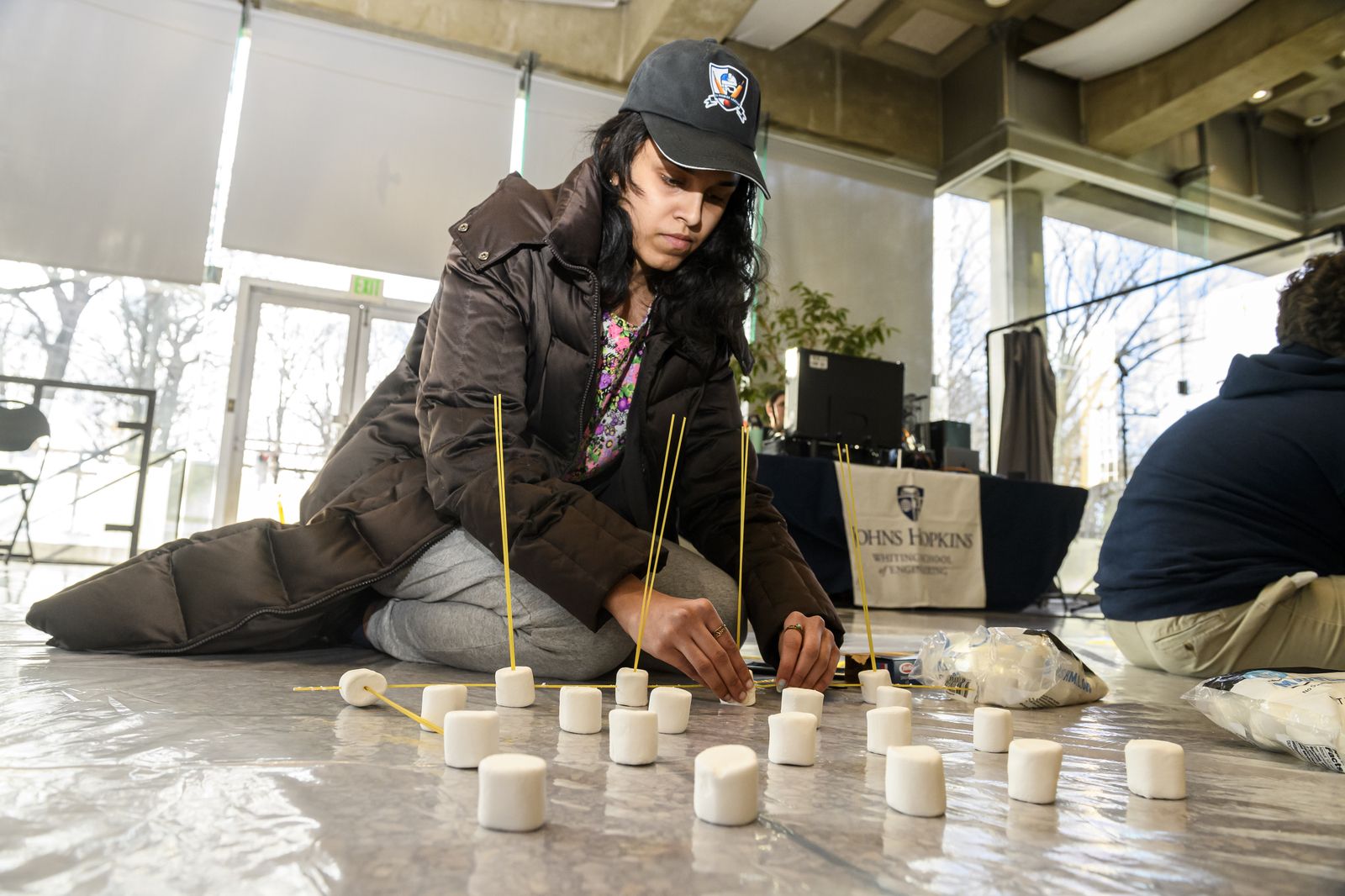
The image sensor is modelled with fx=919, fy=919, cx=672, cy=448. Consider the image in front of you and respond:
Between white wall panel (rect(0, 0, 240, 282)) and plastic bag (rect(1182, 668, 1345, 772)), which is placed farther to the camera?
white wall panel (rect(0, 0, 240, 282))

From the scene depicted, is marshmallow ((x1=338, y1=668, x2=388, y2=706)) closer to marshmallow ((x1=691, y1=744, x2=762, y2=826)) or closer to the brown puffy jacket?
the brown puffy jacket

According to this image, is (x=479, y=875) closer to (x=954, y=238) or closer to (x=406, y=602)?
(x=406, y=602)

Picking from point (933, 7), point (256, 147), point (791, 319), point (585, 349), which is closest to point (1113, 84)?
point (933, 7)

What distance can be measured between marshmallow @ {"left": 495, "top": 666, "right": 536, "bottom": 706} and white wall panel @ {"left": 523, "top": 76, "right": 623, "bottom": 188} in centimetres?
480

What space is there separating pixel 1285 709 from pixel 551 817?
0.81m

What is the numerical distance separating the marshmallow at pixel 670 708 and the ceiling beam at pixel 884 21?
5938mm

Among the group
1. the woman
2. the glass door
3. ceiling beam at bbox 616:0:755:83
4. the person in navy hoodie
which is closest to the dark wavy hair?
the woman

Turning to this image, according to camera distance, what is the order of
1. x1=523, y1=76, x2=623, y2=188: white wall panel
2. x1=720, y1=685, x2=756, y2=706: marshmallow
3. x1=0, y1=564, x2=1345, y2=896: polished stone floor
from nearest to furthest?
x1=0, y1=564, x2=1345, y2=896: polished stone floor < x1=720, y1=685, x2=756, y2=706: marshmallow < x1=523, y1=76, x2=623, y2=188: white wall panel

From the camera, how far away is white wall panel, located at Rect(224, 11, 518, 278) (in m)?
4.91

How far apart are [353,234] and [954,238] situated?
13.3 ft

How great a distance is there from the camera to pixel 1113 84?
20.1ft

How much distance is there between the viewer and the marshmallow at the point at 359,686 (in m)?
0.95

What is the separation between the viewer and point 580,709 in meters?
0.88

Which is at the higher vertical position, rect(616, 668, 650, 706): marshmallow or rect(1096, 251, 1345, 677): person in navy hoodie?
rect(1096, 251, 1345, 677): person in navy hoodie
